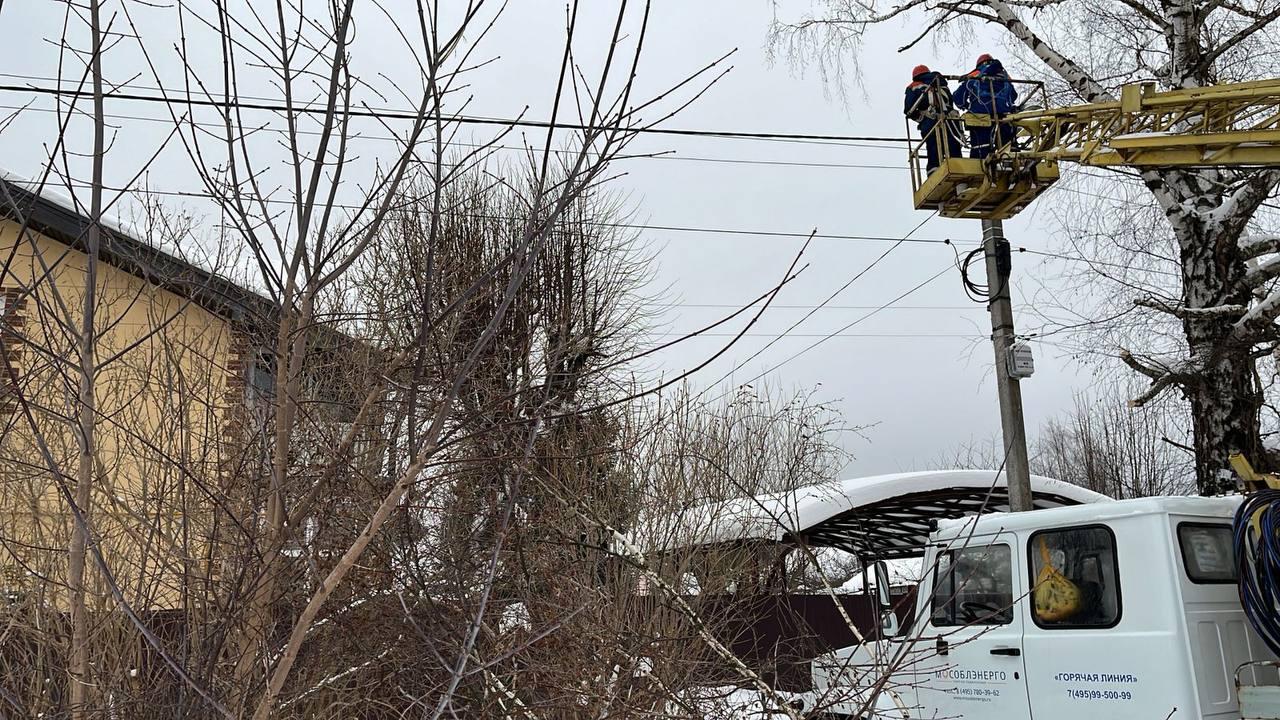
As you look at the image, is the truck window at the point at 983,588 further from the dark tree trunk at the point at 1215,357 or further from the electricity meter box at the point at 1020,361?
the dark tree trunk at the point at 1215,357

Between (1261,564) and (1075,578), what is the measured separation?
3.13 feet

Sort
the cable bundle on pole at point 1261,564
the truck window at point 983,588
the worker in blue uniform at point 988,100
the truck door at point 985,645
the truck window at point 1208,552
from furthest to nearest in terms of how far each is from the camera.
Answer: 1. the worker in blue uniform at point 988,100
2. the truck window at point 983,588
3. the truck door at point 985,645
4. the truck window at point 1208,552
5. the cable bundle on pole at point 1261,564

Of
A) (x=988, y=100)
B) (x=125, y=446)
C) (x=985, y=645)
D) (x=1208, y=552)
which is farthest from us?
(x=988, y=100)

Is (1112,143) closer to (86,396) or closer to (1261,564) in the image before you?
(1261,564)

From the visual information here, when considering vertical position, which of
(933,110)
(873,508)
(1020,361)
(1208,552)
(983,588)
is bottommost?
(983,588)

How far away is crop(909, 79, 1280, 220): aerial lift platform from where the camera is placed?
7363mm

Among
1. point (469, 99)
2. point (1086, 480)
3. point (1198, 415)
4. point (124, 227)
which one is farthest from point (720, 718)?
point (1086, 480)

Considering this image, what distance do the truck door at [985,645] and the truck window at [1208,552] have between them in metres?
0.96

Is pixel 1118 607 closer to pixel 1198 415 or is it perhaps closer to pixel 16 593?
pixel 16 593

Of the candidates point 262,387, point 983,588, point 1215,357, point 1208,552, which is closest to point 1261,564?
point 1208,552

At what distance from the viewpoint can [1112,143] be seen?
7.62m

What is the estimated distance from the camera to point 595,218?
628 inches

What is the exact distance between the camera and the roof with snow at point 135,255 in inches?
95.2

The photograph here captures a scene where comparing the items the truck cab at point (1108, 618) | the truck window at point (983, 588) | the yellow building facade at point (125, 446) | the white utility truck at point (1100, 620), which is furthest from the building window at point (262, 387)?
the truck window at point (983, 588)
